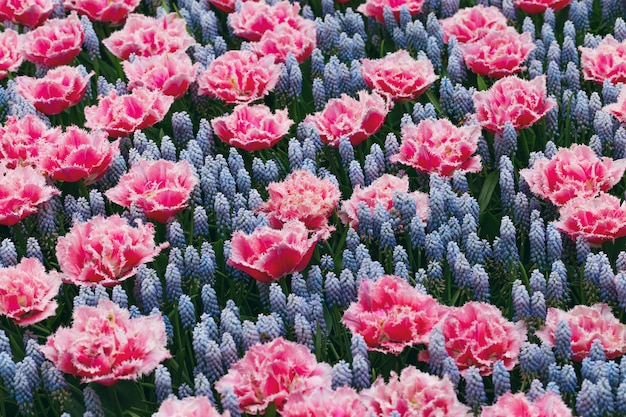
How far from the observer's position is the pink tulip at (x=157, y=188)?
11.5 ft

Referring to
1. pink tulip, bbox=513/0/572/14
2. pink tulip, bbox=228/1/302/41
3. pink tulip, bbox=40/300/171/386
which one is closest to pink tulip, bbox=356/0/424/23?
pink tulip, bbox=228/1/302/41

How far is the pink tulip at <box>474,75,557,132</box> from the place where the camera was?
3861 millimetres

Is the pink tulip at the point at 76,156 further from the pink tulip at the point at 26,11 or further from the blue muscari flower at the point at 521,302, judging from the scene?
the blue muscari flower at the point at 521,302

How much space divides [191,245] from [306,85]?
4.50 ft

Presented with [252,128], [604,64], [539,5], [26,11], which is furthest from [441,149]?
[26,11]

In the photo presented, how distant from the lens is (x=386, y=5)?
15.8 ft

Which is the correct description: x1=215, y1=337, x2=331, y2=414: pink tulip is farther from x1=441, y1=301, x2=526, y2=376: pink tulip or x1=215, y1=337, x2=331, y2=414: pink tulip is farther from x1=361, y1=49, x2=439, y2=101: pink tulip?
x1=361, y1=49, x2=439, y2=101: pink tulip

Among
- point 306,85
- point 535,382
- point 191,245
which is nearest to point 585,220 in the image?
point 535,382

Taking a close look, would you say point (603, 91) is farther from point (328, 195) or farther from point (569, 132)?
point (328, 195)

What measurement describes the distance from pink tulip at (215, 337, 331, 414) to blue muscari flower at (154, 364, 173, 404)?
14 centimetres

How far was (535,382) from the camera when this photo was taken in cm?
276

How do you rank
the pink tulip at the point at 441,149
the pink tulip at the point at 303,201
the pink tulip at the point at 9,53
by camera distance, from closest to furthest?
1. the pink tulip at the point at 303,201
2. the pink tulip at the point at 441,149
3. the pink tulip at the point at 9,53

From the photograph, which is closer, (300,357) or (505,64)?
(300,357)

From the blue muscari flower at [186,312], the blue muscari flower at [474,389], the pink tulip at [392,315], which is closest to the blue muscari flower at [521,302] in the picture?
the pink tulip at [392,315]
